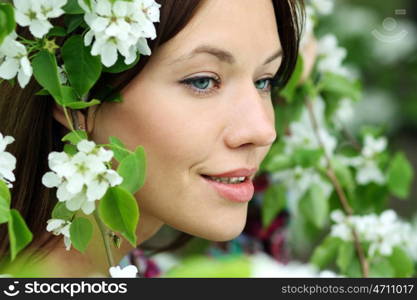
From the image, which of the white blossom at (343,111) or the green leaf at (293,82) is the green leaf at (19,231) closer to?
the green leaf at (293,82)

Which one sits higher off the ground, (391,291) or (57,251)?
(57,251)

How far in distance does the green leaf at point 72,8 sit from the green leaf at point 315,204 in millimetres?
1110

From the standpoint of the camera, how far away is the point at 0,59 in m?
1.10

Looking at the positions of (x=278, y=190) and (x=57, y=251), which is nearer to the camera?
(x=57, y=251)

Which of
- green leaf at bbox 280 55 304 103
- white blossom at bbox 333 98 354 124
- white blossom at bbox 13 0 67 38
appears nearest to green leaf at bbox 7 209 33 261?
white blossom at bbox 13 0 67 38

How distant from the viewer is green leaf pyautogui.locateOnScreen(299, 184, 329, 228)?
6.86 feet

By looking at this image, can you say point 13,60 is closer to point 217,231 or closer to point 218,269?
point 217,231

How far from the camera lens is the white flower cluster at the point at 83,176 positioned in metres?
1.06

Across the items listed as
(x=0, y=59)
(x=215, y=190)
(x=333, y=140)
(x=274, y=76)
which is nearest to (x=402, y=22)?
(x=333, y=140)

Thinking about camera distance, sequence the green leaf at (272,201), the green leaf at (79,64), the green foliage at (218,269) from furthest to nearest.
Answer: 1. the green leaf at (272,201)
2. the green leaf at (79,64)
3. the green foliage at (218,269)

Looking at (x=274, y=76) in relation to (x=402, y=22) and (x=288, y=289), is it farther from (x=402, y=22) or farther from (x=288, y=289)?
(x=402, y=22)

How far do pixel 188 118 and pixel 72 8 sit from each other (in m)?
0.32

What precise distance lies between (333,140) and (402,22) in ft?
7.11

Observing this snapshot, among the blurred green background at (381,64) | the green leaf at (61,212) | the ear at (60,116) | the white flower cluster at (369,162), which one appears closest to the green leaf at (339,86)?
the white flower cluster at (369,162)
